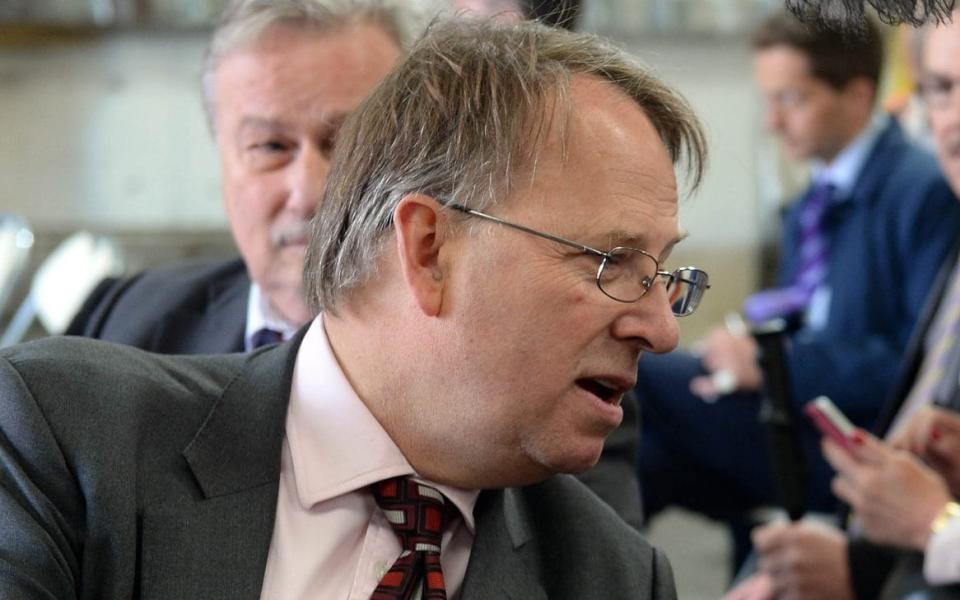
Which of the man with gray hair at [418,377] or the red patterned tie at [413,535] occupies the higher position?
the man with gray hair at [418,377]

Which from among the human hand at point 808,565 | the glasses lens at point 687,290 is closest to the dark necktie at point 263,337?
the glasses lens at point 687,290

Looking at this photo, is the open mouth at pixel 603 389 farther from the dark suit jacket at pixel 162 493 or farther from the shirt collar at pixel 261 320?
the shirt collar at pixel 261 320

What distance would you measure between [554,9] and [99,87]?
461cm

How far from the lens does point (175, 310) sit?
2.49m

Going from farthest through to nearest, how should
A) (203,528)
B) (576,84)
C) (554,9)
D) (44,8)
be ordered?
1. (44,8)
2. (554,9)
3. (576,84)
4. (203,528)

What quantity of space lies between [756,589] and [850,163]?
193cm

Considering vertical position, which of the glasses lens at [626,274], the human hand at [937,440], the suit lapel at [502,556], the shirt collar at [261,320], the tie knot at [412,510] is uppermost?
the glasses lens at [626,274]

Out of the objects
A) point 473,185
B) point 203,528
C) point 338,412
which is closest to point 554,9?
point 473,185

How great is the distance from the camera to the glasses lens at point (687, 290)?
5.51 feet

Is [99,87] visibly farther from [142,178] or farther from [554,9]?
[554,9]

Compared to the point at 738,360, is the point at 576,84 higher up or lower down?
higher up

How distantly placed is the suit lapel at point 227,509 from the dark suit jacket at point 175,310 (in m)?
0.81

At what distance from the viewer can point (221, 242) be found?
6.03m

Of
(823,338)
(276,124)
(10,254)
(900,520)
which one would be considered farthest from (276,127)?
(10,254)
